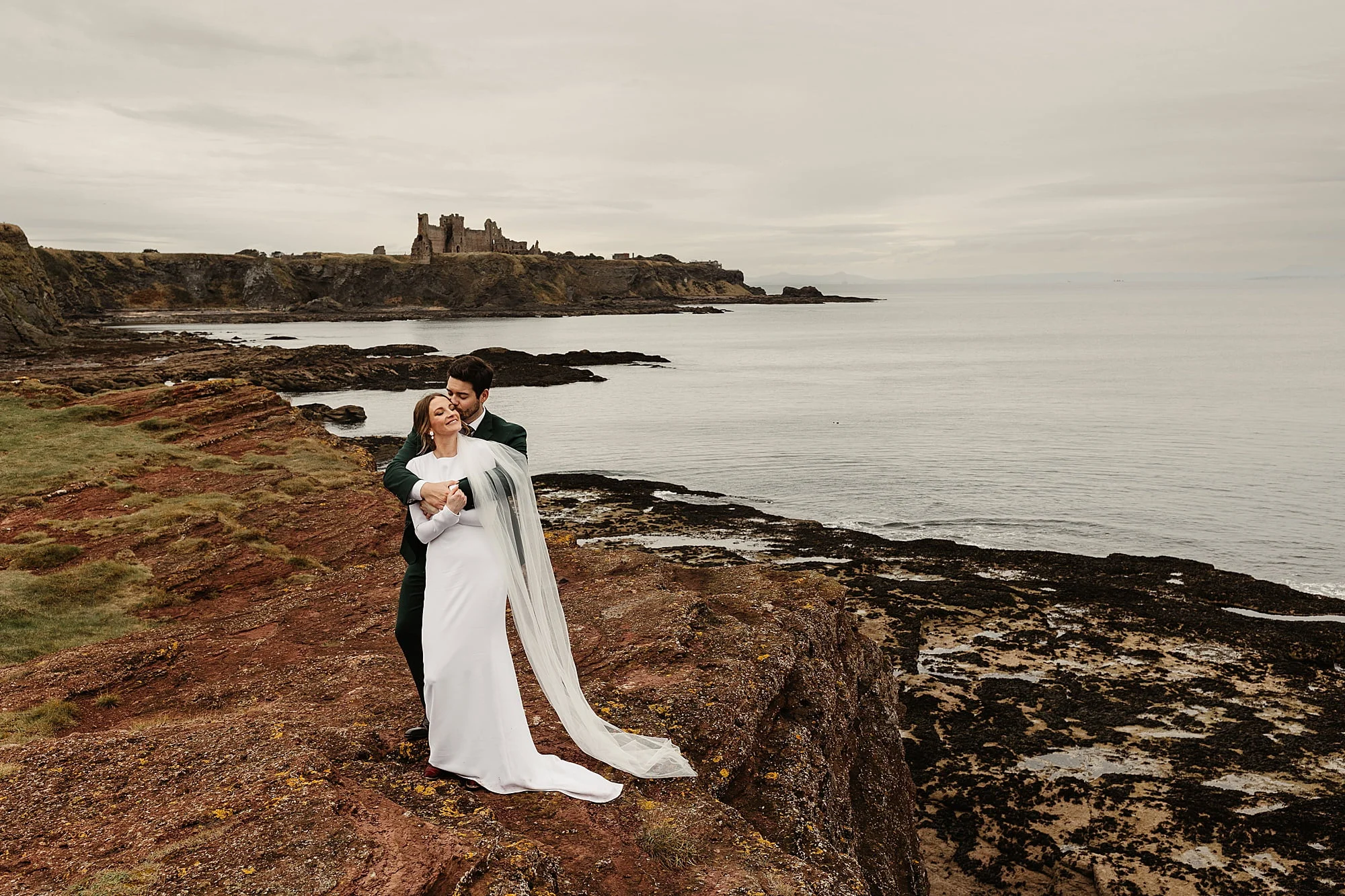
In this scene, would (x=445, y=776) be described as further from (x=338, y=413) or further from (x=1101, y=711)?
(x=338, y=413)

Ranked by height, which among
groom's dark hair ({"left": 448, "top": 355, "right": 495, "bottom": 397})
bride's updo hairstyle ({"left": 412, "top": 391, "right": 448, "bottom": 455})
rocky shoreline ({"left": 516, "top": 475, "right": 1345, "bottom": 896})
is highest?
groom's dark hair ({"left": 448, "top": 355, "right": 495, "bottom": 397})

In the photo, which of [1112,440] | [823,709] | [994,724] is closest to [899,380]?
[1112,440]

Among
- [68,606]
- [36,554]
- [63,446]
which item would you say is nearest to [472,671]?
[68,606]

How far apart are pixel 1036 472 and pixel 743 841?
117ft

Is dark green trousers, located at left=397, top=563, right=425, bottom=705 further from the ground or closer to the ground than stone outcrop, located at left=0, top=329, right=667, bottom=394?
further from the ground

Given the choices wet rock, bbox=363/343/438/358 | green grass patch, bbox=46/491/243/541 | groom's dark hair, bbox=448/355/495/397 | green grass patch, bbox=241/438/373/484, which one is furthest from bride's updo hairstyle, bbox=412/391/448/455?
wet rock, bbox=363/343/438/358

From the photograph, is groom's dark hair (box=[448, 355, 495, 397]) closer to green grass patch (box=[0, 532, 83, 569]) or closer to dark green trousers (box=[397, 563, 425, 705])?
dark green trousers (box=[397, 563, 425, 705])

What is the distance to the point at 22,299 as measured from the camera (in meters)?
86.6

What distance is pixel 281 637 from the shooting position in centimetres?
1087

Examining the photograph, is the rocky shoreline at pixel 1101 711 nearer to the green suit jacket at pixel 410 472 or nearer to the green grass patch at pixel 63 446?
the green suit jacket at pixel 410 472

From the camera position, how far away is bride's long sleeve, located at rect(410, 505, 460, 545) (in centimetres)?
641

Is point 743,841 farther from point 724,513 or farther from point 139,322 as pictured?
point 139,322

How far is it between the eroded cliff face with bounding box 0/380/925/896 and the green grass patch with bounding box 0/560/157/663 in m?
0.11

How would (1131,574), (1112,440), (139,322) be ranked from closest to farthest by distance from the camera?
1. (1131,574)
2. (1112,440)
3. (139,322)
